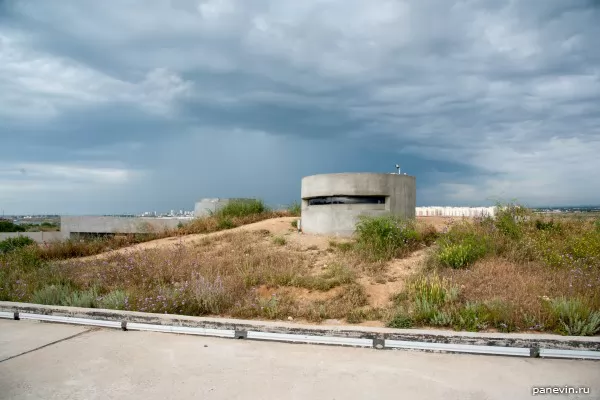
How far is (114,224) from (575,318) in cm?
2305

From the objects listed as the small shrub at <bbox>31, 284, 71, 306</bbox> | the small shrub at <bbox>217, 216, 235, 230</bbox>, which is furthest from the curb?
the small shrub at <bbox>217, 216, 235, 230</bbox>

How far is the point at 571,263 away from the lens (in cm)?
803

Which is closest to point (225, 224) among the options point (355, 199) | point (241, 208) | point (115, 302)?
point (241, 208)

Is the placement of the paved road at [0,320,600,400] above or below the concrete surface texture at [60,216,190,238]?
below

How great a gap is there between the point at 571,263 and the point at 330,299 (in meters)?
4.47

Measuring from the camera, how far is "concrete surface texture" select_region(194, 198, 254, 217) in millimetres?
21406

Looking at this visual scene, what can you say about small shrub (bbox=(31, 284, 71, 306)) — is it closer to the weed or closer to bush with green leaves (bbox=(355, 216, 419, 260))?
bush with green leaves (bbox=(355, 216, 419, 260))

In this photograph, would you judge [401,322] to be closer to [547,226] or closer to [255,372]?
[255,372]

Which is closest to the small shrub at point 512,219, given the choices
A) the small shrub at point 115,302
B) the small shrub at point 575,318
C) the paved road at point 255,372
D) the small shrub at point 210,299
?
the small shrub at point 575,318

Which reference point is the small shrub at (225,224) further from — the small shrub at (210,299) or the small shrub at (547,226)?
the small shrub at (547,226)

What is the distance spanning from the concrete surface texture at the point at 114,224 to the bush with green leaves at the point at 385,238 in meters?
10.6

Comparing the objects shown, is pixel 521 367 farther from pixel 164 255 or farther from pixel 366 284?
pixel 164 255

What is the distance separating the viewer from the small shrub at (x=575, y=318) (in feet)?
16.9

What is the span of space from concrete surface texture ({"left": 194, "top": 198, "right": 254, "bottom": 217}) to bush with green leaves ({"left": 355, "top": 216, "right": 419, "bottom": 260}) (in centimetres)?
1089
